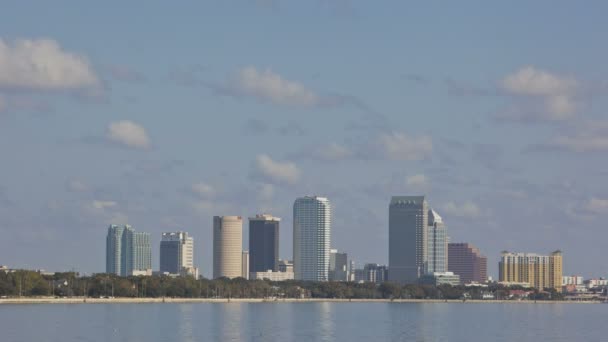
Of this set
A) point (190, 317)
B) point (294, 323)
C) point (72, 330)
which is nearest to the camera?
point (72, 330)

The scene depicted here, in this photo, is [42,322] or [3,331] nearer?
[3,331]

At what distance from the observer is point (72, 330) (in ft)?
421

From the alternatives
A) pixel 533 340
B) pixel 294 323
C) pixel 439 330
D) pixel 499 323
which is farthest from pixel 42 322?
pixel 499 323

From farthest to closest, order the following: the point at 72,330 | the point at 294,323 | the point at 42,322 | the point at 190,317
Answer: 1. the point at 190,317
2. the point at 294,323
3. the point at 42,322
4. the point at 72,330

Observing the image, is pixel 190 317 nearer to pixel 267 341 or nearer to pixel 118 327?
pixel 118 327

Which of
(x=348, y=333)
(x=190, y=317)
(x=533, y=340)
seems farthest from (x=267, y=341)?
(x=190, y=317)

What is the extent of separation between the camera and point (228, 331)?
134250 millimetres

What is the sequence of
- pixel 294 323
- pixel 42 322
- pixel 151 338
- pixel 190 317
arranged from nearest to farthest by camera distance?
1. pixel 151 338
2. pixel 42 322
3. pixel 294 323
4. pixel 190 317

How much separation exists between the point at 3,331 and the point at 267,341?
27.0m

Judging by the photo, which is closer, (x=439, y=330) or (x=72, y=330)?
(x=72, y=330)

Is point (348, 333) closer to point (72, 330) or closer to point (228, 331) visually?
point (228, 331)

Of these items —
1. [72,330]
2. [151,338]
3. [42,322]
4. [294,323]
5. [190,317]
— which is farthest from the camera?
[190,317]

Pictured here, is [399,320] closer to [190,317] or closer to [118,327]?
[190,317]

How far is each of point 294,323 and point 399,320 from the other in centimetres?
2582
